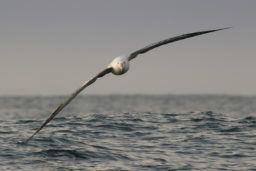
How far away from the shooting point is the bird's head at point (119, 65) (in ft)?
48.8

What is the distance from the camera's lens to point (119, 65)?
1487cm

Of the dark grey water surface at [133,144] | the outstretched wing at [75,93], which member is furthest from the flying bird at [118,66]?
the dark grey water surface at [133,144]

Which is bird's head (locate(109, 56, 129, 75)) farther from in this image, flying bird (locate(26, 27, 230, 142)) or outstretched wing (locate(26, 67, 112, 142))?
outstretched wing (locate(26, 67, 112, 142))

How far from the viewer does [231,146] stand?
1767cm

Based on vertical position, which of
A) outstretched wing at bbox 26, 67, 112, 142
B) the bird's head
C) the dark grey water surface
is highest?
the bird's head

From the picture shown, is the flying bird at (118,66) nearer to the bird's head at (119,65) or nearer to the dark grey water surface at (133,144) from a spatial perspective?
the bird's head at (119,65)

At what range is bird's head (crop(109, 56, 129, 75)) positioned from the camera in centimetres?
1488

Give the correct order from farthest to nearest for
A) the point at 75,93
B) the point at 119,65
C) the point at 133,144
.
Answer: the point at 133,144, the point at 119,65, the point at 75,93

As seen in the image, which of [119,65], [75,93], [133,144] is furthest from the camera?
[133,144]

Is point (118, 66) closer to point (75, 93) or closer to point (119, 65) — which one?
point (119, 65)

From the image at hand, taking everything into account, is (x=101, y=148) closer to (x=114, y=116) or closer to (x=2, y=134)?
(x=2, y=134)

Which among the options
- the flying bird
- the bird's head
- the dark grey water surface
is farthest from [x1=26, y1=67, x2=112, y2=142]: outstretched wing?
the dark grey water surface

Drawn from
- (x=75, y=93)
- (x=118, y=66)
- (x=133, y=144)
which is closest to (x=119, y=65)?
(x=118, y=66)

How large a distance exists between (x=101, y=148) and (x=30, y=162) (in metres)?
2.90
